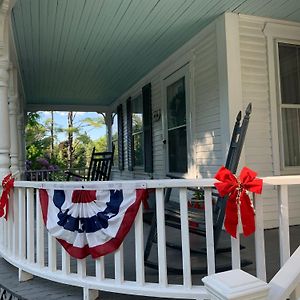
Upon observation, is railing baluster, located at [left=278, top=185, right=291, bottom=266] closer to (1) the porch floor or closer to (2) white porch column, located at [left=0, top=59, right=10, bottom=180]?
(1) the porch floor

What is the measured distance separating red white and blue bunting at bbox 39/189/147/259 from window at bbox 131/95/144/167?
15.5 ft

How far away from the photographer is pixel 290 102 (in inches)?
158

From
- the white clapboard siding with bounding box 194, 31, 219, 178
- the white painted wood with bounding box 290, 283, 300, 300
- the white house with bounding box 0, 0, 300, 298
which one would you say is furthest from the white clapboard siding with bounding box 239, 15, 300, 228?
the white painted wood with bounding box 290, 283, 300, 300

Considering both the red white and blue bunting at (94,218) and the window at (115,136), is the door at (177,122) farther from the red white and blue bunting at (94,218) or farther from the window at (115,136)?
the window at (115,136)

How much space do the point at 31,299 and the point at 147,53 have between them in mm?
3856

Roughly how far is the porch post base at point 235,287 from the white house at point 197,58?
98.5 inches

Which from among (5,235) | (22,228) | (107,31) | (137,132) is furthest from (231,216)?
(137,132)

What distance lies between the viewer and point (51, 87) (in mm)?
7090

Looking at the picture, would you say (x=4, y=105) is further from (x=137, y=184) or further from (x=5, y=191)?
(x=137, y=184)

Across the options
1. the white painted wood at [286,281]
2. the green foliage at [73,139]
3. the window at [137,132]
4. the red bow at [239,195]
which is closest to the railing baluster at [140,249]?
the red bow at [239,195]

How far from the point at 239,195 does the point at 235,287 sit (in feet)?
3.29

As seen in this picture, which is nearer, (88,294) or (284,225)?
(284,225)

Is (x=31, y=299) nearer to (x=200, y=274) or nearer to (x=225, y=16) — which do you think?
(x=200, y=274)

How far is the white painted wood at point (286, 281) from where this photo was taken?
0.92 meters
